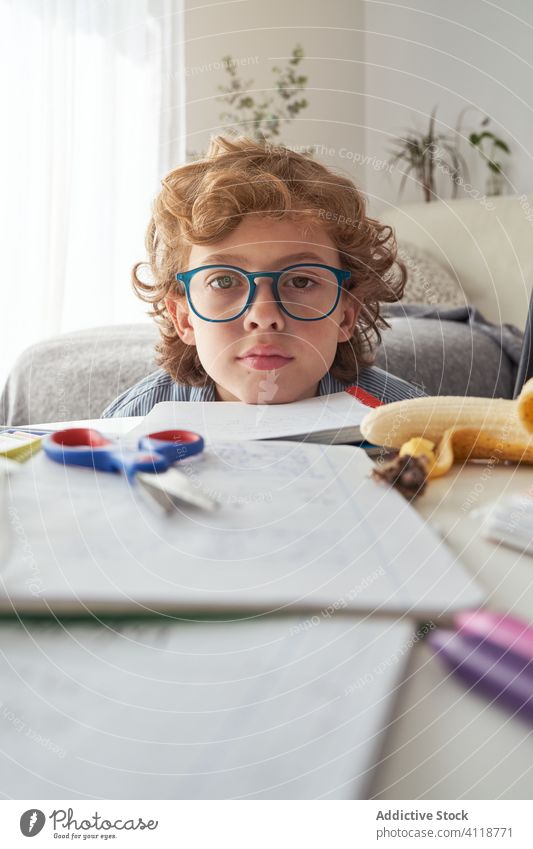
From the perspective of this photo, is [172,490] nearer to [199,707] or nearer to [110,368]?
[199,707]

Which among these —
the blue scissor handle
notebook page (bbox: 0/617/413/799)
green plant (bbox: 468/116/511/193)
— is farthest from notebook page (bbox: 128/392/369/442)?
green plant (bbox: 468/116/511/193)

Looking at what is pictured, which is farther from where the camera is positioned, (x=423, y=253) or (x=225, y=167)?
(x=423, y=253)

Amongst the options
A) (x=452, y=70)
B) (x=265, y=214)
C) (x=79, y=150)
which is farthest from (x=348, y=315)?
(x=452, y=70)

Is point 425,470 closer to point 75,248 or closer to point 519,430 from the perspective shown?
point 519,430

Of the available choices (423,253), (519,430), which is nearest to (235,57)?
(423,253)

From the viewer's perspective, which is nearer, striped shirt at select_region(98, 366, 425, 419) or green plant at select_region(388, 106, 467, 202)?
striped shirt at select_region(98, 366, 425, 419)

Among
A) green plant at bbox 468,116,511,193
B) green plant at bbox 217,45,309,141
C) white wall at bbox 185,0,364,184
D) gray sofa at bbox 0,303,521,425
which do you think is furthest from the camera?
green plant at bbox 468,116,511,193

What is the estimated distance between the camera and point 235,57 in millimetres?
1203

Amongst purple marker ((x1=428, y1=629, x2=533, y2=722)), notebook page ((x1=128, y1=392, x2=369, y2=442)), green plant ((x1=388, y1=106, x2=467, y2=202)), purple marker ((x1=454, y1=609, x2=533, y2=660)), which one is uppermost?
green plant ((x1=388, y1=106, x2=467, y2=202))

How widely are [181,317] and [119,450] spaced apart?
21cm

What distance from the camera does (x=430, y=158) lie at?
1.60m

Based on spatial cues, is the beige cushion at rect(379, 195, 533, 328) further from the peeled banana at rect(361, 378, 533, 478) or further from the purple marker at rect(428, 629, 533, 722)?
the purple marker at rect(428, 629, 533, 722)

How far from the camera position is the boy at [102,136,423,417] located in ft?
1.23
